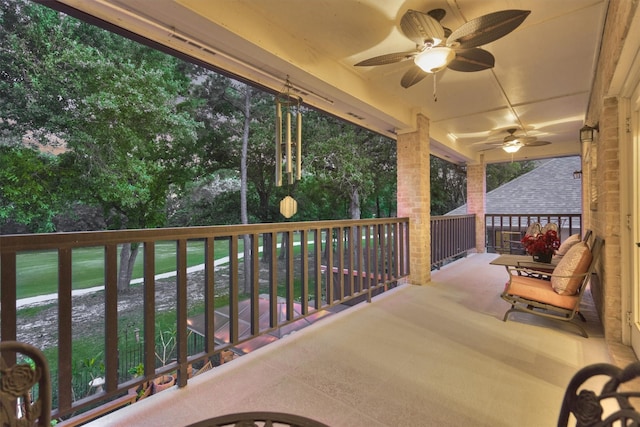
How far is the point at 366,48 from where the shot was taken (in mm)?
2770

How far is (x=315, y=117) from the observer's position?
1045cm

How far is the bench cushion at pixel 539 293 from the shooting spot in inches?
105

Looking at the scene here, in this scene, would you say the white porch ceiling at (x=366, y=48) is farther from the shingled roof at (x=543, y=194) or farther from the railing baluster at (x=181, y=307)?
the shingled roof at (x=543, y=194)

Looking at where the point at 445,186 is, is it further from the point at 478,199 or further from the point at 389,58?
the point at 389,58

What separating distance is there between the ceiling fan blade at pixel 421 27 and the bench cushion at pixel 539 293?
2.50 meters

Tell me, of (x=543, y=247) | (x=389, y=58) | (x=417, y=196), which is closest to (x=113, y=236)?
(x=389, y=58)

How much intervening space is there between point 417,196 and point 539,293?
1.99 m

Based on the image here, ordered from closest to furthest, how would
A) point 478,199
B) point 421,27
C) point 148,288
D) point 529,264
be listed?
point 148,288 < point 421,27 < point 529,264 < point 478,199

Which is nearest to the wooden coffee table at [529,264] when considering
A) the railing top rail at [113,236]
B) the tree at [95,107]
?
the railing top rail at [113,236]

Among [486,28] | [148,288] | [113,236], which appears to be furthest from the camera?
[486,28]

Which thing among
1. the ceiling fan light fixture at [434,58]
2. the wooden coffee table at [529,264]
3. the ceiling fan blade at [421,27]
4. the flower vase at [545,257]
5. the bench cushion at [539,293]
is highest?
the ceiling fan blade at [421,27]

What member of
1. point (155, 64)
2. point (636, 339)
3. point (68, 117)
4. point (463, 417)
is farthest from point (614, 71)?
point (155, 64)

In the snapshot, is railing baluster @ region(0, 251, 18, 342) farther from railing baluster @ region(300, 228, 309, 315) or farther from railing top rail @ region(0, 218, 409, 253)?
railing baluster @ region(300, 228, 309, 315)

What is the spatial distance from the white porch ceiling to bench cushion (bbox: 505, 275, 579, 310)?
235 cm
